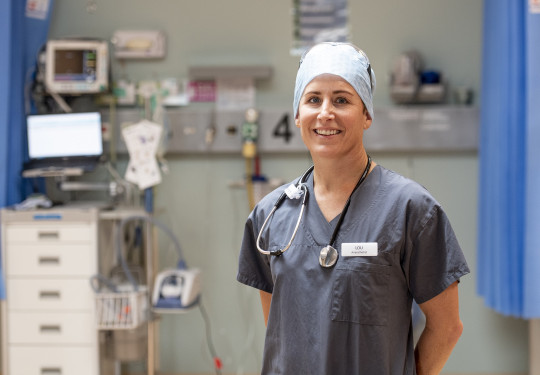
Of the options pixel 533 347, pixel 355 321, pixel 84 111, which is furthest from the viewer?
pixel 84 111

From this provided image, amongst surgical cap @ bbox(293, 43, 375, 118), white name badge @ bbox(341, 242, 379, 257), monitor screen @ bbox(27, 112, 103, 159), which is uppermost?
surgical cap @ bbox(293, 43, 375, 118)

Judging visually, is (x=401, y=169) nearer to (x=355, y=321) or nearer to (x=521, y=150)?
(x=521, y=150)

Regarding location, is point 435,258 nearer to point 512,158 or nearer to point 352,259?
point 352,259

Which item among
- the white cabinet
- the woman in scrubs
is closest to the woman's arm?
the woman in scrubs

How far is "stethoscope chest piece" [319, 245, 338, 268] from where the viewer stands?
1249 millimetres

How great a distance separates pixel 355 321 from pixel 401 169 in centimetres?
223

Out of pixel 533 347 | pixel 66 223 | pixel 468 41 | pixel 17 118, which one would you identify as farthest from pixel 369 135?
pixel 17 118

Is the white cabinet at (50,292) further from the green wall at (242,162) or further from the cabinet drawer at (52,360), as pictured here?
the green wall at (242,162)

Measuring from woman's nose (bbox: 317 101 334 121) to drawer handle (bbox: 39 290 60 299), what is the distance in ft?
6.81

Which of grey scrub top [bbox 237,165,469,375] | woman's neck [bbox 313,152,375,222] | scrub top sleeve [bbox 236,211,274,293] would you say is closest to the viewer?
grey scrub top [bbox 237,165,469,375]

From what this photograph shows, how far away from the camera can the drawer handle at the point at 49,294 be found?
9.40 ft

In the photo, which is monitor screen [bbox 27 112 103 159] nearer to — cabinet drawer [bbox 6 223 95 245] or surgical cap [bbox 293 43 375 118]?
cabinet drawer [bbox 6 223 95 245]

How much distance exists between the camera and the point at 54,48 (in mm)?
3098

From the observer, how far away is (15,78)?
308 centimetres
